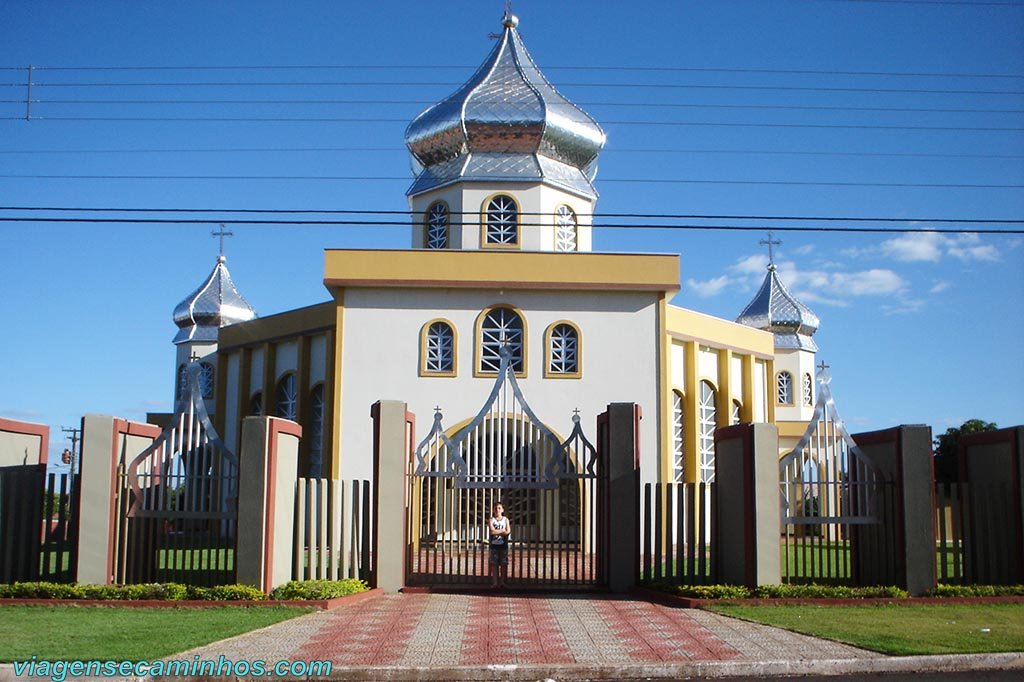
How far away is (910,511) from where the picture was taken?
14.5 metres

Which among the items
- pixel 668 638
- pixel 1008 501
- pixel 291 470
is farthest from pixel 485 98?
pixel 668 638

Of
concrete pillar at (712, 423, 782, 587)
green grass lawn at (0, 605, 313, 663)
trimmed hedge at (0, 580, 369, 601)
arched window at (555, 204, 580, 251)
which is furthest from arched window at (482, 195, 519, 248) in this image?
green grass lawn at (0, 605, 313, 663)

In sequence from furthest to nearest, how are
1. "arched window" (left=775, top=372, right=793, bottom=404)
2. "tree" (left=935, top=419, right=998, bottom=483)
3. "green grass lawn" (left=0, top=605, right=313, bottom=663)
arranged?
"tree" (left=935, top=419, right=998, bottom=483)
"arched window" (left=775, top=372, right=793, bottom=404)
"green grass lawn" (left=0, top=605, right=313, bottom=663)

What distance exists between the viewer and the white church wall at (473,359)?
23156mm

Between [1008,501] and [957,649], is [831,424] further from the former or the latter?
[957,649]

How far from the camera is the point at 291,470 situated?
582 inches

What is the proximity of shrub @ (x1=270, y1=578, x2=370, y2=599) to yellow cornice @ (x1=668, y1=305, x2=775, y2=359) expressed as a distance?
515 inches

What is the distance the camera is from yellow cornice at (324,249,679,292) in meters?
23.4

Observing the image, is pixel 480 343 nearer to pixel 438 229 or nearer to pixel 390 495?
pixel 438 229

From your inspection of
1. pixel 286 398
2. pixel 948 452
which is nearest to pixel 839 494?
pixel 286 398

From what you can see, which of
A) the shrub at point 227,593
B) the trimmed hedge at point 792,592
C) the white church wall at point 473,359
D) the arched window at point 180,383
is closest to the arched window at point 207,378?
the arched window at point 180,383

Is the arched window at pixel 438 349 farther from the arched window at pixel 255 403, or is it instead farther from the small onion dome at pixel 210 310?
the small onion dome at pixel 210 310

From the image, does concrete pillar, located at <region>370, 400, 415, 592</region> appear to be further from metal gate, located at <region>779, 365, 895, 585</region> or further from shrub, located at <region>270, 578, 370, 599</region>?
metal gate, located at <region>779, 365, 895, 585</region>

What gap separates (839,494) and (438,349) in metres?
10.7
